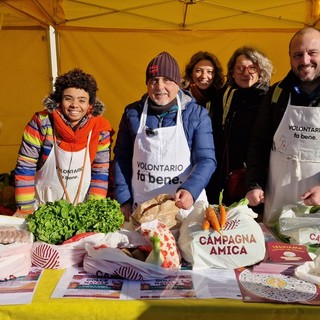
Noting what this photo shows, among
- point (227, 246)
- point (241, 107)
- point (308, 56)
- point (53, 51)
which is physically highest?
point (53, 51)

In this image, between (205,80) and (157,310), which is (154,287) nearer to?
(157,310)

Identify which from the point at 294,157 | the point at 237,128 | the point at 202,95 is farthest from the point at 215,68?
the point at 294,157

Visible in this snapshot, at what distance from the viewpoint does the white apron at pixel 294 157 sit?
80.2 inches

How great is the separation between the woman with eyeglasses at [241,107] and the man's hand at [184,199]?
34.3 inches

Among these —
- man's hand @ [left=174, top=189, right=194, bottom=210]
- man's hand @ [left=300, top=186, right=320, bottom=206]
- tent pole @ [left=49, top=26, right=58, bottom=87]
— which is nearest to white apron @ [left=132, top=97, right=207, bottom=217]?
man's hand @ [left=174, top=189, right=194, bottom=210]

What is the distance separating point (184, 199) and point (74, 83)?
1056 mm

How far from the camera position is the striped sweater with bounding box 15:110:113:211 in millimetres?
2443

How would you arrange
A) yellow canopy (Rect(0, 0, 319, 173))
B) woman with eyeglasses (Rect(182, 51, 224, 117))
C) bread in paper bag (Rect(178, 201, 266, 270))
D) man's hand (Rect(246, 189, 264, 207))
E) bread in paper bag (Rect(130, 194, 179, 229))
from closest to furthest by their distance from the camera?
bread in paper bag (Rect(178, 201, 266, 270)) < bread in paper bag (Rect(130, 194, 179, 229)) < man's hand (Rect(246, 189, 264, 207)) < woman with eyeglasses (Rect(182, 51, 224, 117)) < yellow canopy (Rect(0, 0, 319, 173))

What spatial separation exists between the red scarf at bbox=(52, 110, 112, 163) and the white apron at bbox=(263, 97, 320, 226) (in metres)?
1.06

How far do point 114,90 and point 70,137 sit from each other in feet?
11.0

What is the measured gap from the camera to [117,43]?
18.1 feet

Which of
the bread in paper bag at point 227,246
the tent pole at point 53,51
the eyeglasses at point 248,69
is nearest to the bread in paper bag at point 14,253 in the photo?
the bread in paper bag at point 227,246

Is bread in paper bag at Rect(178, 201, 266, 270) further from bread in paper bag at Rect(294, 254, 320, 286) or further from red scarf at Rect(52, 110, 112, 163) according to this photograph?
red scarf at Rect(52, 110, 112, 163)

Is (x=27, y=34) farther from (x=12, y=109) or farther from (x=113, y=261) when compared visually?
(x=113, y=261)
